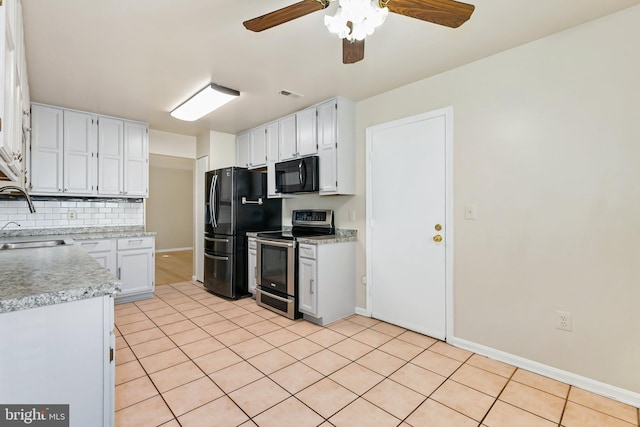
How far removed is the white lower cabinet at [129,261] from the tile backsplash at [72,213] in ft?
1.94

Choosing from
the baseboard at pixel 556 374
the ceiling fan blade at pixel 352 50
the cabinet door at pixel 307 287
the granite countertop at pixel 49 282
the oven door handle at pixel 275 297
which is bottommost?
the baseboard at pixel 556 374

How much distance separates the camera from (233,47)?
7.54ft

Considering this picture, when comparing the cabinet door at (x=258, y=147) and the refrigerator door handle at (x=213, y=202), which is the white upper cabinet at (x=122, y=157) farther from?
the cabinet door at (x=258, y=147)

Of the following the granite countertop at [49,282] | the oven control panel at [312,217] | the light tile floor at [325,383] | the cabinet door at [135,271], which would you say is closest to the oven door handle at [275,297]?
the light tile floor at [325,383]

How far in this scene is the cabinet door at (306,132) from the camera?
3.47 metres

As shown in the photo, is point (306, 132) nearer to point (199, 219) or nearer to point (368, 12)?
point (368, 12)

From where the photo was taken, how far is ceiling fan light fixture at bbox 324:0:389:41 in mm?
1348

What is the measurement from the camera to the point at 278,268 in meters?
3.42

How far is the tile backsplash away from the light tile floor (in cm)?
167

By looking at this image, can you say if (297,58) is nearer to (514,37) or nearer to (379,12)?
(379,12)

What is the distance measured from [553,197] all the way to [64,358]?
2797 millimetres

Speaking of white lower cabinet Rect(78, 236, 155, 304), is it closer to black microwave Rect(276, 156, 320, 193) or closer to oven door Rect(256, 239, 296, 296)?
oven door Rect(256, 239, 296, 296)

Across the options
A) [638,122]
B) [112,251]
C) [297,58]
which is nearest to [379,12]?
[297,58]

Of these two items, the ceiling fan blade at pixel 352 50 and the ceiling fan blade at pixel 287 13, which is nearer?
the ceiling fan blade at pixel 287 13
